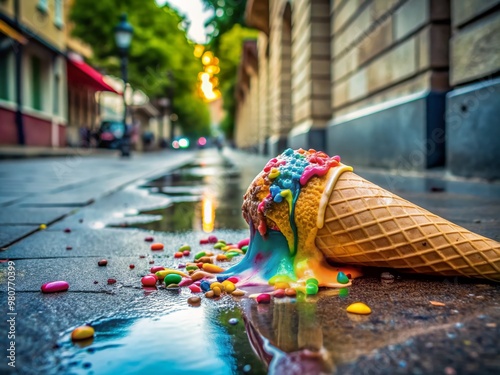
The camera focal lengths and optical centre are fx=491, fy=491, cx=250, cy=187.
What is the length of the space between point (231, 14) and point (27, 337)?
1168 inches

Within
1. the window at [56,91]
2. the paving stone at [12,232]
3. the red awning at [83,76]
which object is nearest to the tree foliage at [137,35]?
the red awning at [83,76]

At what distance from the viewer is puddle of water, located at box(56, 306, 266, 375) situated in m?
1.12

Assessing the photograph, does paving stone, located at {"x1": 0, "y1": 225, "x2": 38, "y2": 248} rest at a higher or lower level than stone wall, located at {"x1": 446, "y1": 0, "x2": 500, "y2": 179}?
lower

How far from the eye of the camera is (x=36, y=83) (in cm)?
2066

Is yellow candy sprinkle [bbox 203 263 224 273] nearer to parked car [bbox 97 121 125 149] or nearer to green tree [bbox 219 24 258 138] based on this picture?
parked car [bbox 97 121 125 149]

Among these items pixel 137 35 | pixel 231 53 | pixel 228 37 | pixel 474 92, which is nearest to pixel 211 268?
pixel 474 92

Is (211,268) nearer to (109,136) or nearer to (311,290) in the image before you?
(311,290)

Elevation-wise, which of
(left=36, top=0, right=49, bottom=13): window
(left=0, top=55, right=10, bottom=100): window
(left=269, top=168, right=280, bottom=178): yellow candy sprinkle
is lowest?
(left=269, top=168, right=280, bottom=178): yellow candy sprinkle

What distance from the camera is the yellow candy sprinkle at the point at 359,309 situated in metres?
1.46

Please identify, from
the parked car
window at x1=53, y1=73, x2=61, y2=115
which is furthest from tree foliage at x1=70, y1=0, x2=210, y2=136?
window at x1=53, y1=73, x2=61, y2=115

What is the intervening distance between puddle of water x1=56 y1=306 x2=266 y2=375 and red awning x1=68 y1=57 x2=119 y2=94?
81.0 ft

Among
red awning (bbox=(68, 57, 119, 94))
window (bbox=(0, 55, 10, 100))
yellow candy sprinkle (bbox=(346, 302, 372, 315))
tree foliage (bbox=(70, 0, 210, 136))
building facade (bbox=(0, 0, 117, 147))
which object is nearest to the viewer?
yellow candy sprinkle (bbox=(346, 302, 372, 315))

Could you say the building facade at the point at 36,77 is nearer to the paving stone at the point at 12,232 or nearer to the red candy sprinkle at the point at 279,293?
the paving stone at the point at 12,232

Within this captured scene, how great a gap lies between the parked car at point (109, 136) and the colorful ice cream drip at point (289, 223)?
93.1 ft
